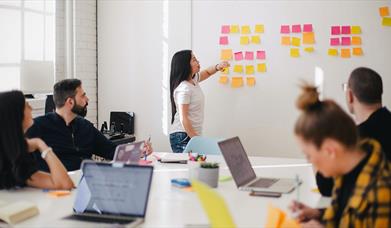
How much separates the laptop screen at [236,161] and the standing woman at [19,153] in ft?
2.72

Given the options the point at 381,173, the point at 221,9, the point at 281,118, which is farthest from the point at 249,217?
the point at 221,9

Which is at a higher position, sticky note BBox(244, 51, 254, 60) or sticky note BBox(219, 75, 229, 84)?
sticky note BBox(244, 51, 254, 60)

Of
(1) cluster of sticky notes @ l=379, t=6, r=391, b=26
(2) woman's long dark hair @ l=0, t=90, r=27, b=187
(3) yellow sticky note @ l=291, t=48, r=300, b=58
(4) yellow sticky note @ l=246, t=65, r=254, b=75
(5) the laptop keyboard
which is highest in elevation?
(1) cluster of sticky notes @ l=379, t=6, r=391, b=26

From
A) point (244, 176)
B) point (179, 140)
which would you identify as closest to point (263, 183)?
point (244, 176)

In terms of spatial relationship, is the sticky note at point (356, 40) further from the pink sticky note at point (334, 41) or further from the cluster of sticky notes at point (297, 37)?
the cluster of sticky notes at point (297, 37)

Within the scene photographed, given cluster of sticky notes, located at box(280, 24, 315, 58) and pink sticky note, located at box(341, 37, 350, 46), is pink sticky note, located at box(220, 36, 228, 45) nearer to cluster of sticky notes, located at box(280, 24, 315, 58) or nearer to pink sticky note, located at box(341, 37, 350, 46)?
cluster of sticky notes, located at box(280, 24, 315, 58)

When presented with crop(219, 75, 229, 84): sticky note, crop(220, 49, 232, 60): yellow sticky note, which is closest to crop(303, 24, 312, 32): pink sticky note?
crop(220, 49, 232, 60): yellow sticky note

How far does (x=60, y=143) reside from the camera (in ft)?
10.8

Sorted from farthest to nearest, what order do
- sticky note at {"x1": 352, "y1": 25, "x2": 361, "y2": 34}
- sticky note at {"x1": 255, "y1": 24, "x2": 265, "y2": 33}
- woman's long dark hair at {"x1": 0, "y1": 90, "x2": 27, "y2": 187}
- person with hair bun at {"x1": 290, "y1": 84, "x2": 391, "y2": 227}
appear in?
sticky note at {"x1": 255, "y1": 24, "x2": 265, "y2": 33}, sticky note at {"x1": 352, "y1": 25, "x2": 361, "y2": 34}, woman's long dark hair at {"x1": 0, "y1": 90, "x2": 27, "y2": 187}, person with hair bun at {"x1": 290, "y1": 84, "x2": 391, "y2": 227}

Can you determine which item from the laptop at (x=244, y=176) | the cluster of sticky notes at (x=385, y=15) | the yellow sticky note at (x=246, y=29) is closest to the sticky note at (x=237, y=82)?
the yellow sticky note at (x=246, y=29)

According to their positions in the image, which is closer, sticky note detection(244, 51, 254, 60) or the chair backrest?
the chair backrest

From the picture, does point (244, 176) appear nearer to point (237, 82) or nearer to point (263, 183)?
point (263, 183)

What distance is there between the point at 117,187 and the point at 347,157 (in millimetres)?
908

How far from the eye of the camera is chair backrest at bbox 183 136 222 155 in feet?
12.0
